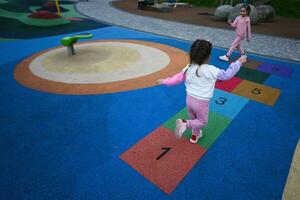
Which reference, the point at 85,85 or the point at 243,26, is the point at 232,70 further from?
the point at 243,26

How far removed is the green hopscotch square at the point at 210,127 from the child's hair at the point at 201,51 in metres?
1.39

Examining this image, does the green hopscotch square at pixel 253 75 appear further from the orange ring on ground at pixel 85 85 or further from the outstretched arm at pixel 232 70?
the outstretched arm at pixel 232 70

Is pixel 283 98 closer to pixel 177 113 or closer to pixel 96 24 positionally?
pixel 177 113

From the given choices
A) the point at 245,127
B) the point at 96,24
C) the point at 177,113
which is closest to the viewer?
the point at 245,127

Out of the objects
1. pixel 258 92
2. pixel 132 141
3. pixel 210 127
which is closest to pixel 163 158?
pixel 132 141

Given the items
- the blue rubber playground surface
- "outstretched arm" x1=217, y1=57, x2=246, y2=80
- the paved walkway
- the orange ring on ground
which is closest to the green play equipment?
the orange ring on ground

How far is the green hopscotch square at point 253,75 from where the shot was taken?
5469 millimetres

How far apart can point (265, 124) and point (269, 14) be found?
41.9 feet

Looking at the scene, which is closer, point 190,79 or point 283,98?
point 190,79

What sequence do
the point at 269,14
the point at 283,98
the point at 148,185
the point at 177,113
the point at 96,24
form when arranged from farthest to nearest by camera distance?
the point at 269,14
the point at 96,24
the point at 283,98
the point at 177,113
the point at 148,185

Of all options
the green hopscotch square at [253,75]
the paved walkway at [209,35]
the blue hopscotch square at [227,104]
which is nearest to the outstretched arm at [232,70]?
the blue hopscotch square at [227,104]

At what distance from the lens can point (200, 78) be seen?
2.73 metres

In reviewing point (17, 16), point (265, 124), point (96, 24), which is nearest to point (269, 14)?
point (96, 24)

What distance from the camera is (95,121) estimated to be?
385 centimetres
